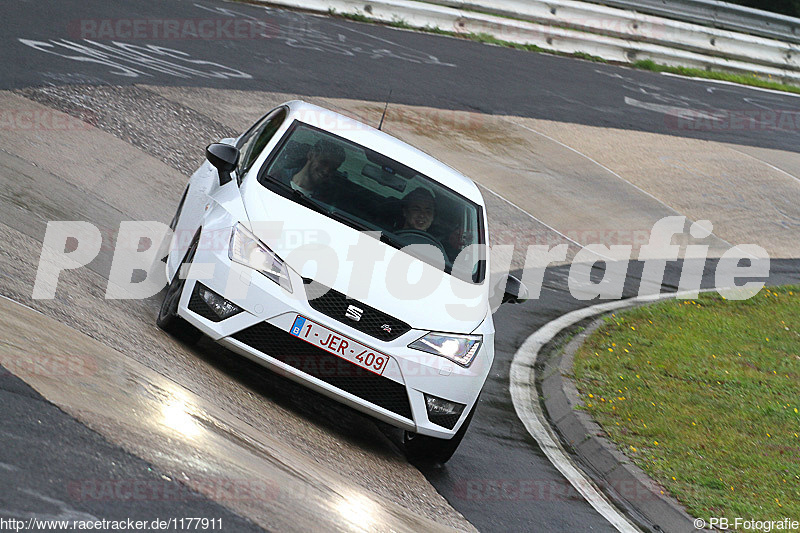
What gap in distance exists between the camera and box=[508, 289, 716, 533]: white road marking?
22.0 ft

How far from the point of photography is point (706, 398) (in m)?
9.02

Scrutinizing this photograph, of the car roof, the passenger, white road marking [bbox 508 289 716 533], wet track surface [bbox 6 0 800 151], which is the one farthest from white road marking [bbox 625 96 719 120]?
the passenger

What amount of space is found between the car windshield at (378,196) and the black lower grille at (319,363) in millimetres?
1059

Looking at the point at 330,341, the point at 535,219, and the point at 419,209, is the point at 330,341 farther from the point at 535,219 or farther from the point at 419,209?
the point at 535,219

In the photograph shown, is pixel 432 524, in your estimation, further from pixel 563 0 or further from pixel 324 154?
pixel 563 0

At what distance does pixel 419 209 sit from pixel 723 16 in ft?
68.6

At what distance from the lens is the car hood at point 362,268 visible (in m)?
5.83

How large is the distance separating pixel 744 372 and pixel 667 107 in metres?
12.1

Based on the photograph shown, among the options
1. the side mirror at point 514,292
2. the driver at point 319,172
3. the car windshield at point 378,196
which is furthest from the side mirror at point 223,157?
the side mirror at point 514,292

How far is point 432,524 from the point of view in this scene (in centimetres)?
539

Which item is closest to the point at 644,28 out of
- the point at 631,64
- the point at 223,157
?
the point at 631,64

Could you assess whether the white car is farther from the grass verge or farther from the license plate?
the grass verge

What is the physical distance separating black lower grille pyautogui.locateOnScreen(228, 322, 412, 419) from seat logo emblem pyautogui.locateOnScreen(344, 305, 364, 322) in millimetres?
251

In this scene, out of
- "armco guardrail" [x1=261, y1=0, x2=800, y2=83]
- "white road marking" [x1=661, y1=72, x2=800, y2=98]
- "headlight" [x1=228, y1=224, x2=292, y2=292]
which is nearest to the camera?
"headlight" [x1=228, y1=224, x2=292, y2=292]
